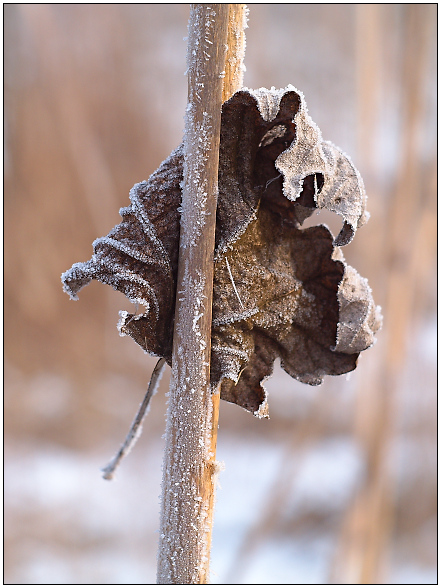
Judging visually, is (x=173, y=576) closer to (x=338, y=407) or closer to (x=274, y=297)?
(x=274, y=297)

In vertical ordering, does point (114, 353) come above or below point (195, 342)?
above

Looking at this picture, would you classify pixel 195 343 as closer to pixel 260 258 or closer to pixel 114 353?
pixel 260 258

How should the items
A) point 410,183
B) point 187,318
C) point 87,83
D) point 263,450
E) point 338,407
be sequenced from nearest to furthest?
point 187,318, point 410,183, point 87,83, point 338,407, point 263,450

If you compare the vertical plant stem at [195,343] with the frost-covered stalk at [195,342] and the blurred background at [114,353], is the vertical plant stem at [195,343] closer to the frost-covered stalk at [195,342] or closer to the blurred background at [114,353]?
the frost-covered stalk at [195,342]

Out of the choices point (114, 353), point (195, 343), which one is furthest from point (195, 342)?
point (114, 353)

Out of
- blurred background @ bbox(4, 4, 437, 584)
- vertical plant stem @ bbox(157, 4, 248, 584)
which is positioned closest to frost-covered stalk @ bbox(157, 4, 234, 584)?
vertical plant stem @ bbox(157, 4, 248, 584)

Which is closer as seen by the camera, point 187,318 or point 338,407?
point 187,318

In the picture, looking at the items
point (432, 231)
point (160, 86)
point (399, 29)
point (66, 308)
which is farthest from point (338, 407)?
point (160, 86)
